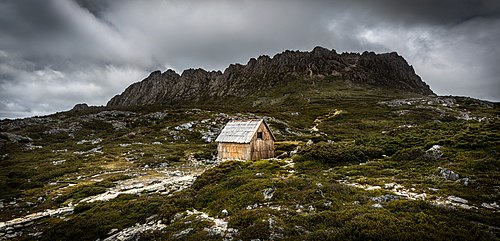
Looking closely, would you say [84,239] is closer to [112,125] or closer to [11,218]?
[11,218]

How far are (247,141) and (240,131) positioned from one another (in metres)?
3.25

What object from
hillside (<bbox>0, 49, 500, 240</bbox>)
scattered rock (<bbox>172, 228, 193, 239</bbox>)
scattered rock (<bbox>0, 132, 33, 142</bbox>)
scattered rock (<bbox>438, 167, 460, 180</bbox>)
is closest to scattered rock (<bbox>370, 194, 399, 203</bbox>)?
hillside (<bbox>0, 49, 500, 240</bbox>)

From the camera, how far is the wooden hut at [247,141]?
39406mm

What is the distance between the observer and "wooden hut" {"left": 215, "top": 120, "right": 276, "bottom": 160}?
3941 cm

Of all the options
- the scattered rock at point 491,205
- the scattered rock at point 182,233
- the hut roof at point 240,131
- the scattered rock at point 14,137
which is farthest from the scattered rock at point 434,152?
the scattered rock at point 14,137

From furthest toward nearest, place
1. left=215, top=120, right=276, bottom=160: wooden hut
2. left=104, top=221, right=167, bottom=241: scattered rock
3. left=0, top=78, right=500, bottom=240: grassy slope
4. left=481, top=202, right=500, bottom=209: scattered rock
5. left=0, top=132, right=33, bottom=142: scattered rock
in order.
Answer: left=0, top=132, right=33, bottom=142: scattered rock, left=215, top=120, right=276, bottom=160: wooden hut, left=104, top=221, right=167, bottom=241: scattered rock, left=481, top=202, right=500, bottom=209: scattered rock, left=0, top=78, right=500, bottom=240: grassy slope

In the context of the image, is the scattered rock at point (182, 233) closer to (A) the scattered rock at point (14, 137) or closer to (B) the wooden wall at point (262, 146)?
(B) the wooden wall at point (262, 146)


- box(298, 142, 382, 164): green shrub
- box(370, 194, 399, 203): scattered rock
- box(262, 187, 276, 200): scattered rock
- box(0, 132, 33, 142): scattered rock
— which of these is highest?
box(0, 132, 33, 142): scattered rock

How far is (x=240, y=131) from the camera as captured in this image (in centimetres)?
4175

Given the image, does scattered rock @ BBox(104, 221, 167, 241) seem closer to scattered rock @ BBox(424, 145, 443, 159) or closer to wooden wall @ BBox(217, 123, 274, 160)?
wooden wall @ BBox(217, 123, 274, 160)

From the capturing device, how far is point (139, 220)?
18797 mm

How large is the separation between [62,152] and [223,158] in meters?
40.4

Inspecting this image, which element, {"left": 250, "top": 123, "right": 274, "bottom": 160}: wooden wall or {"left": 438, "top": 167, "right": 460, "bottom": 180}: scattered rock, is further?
{"left": 250, "top": 123, "right": 274, "bottom": 160}: wooden wall

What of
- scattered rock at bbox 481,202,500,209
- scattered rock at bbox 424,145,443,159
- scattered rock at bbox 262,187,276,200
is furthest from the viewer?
scattered rock at bbox 424,145,443,159
